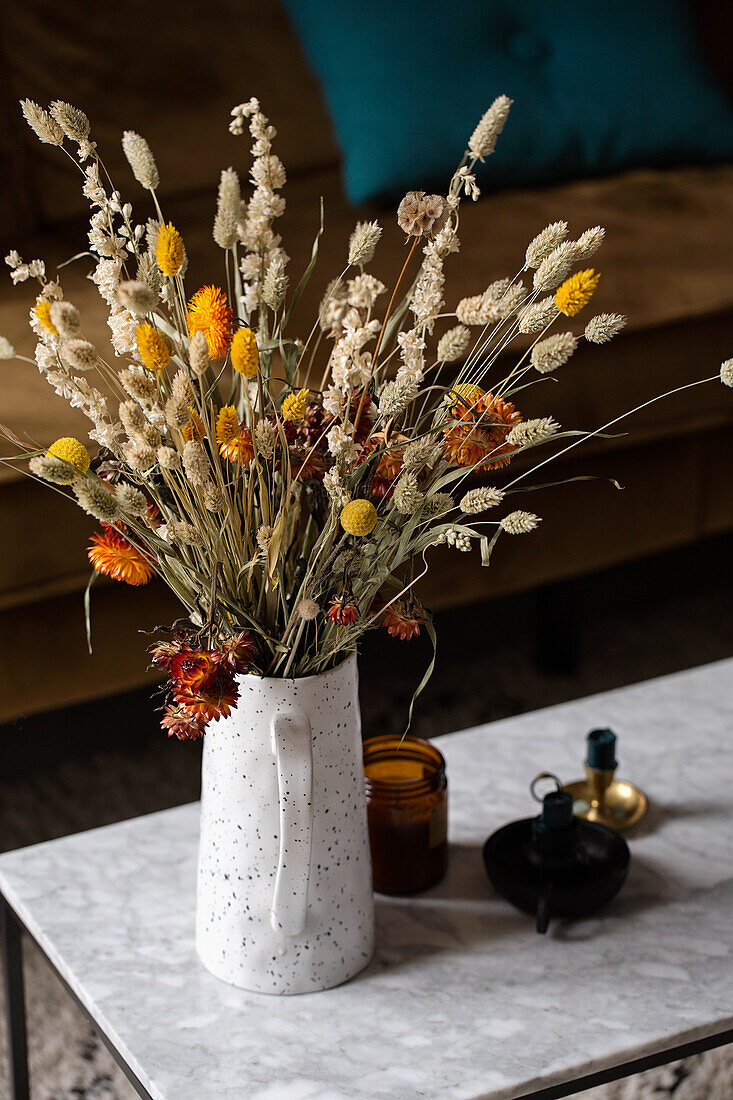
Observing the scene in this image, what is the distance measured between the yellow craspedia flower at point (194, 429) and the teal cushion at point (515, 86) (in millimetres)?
1341

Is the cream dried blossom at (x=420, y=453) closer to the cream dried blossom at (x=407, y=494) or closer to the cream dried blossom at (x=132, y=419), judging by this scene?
the cream dried blossom at (x=407, y=494)

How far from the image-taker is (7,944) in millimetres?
997

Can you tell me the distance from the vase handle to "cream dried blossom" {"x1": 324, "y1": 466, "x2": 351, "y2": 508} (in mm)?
139

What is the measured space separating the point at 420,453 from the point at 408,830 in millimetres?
334

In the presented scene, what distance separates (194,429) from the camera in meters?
0.72

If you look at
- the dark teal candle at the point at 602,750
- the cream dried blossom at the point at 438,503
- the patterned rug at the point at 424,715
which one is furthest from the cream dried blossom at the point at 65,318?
the patterned rug at the point at 424,715

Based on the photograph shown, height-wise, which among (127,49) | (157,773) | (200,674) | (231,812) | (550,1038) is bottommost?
(157,773)

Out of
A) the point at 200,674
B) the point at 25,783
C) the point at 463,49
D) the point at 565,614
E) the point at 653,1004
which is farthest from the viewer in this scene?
the point at 463,49

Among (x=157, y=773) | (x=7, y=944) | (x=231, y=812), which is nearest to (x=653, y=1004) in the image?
(x=231, y=812)

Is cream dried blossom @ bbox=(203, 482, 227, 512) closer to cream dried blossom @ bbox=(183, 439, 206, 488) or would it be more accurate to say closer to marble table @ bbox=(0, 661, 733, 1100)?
cream dried blossom @ bbox=(183, 439, 206, 488)

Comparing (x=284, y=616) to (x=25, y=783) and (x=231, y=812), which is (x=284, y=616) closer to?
(x=231, y=812)

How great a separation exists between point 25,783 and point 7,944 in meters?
0.63

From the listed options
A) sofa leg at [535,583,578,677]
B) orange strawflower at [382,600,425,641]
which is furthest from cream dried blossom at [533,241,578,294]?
sofa leg at [535,583,578,677]

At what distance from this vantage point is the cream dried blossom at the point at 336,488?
0.70 meters
